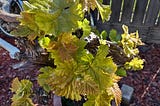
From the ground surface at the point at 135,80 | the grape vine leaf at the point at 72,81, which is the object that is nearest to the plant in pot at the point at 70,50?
the grape vine leaf at the point at 72,81

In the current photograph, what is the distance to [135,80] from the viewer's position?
2455 mm

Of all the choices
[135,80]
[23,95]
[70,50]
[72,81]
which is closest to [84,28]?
[70,50]

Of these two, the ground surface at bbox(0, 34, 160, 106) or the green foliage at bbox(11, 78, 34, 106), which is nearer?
the green foliage at bbox(11, 78, 34, 106)

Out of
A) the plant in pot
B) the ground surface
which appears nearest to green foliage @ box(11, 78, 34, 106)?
the plant in pot

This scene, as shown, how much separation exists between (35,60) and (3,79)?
0.80 m

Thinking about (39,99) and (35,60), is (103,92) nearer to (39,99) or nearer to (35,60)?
(35,60)

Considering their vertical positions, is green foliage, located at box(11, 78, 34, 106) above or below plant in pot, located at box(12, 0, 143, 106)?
below

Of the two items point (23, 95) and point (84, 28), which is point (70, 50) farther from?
point (23, 95)

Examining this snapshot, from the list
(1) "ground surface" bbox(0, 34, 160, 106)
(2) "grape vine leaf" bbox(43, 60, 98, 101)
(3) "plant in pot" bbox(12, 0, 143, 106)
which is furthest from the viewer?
(1) "ground surface" bbox(0, 34, 160, 106)

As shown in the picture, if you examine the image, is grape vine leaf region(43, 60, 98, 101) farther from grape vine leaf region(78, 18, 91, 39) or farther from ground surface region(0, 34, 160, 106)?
ground surface region(0, 34, 160, 106)

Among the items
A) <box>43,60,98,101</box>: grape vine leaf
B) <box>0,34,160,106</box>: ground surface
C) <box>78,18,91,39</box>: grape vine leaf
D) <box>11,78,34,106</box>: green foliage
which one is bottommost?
<box>0,34,160,106</box>: ground surface

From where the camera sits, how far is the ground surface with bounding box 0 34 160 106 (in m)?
2.29

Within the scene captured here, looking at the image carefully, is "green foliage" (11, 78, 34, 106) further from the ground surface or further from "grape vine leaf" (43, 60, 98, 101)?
the ground surface

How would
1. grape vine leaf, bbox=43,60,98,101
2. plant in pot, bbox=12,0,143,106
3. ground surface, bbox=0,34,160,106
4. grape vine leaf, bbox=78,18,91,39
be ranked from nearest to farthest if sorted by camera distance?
1. plant in pot, bbox=12,0,143,106
2. grape vine leaf, bbox=43,60,98,101
3. grape vine leaf, bbox=78,18,91,39
4. ground surface, bbox=0,34,160,106
